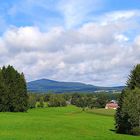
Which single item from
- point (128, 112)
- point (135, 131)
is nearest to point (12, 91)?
point (128, 112)

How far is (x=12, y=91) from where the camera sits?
417 feet

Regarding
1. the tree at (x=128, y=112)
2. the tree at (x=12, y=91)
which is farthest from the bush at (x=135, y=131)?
the tree at (x=12, y=91)

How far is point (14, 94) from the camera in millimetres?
127000

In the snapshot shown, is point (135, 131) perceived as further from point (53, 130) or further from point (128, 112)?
point (53, 130)

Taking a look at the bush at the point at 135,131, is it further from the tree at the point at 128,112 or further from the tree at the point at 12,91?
the tree at the point at 12,91

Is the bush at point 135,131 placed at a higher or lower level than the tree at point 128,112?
lower

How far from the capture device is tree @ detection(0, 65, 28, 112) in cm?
12469

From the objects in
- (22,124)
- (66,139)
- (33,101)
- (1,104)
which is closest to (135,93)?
(22,124)

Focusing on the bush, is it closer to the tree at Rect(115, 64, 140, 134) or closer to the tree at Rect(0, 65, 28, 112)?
the tree at Rect(115, 64, 140, 134)

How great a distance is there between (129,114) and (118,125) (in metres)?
5.23

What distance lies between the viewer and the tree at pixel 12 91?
125 meters

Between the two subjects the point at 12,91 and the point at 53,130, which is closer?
the point at 53,130

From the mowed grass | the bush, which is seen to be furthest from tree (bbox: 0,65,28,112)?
the bush

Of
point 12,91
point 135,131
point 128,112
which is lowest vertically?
point 135,131
